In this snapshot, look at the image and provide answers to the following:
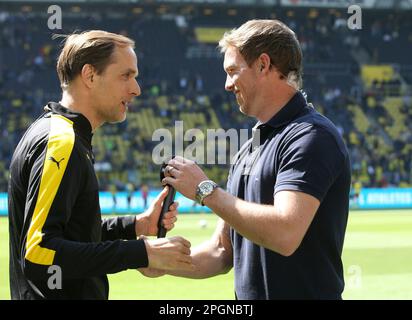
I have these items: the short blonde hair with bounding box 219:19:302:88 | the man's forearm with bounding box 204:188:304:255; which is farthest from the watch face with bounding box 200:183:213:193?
the short blonde hair with bounding box 219:19:302:88

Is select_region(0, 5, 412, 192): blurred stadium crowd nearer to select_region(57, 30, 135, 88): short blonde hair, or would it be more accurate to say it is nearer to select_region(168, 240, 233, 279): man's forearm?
select_region(168, 240, 233, 279): man's forearm

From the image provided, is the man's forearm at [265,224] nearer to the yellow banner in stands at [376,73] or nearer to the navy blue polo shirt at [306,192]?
the navy blue polo shirt at [306,192]

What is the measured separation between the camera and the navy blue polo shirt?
371 cm

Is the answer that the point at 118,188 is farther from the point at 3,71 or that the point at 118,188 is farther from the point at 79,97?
the point at 79,97

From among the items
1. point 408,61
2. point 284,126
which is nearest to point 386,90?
point 408,61

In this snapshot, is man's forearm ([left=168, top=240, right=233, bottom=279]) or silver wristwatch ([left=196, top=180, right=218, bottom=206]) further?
man's forearm ([left=168, top=240, right=233, bottom=279])

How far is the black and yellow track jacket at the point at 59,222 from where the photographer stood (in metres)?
3.49

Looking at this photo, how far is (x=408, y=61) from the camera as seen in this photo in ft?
155

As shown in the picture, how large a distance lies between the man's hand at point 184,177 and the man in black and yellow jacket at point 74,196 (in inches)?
10.0

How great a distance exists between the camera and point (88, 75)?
395 centimetres

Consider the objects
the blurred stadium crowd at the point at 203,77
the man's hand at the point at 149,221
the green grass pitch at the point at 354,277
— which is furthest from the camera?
the blurred stadium crowd at the point at 203,77

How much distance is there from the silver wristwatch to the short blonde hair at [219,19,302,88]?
76 centimetres

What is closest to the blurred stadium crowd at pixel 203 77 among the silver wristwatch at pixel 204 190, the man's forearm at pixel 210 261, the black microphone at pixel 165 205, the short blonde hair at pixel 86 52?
the man's forearm at pixel 210 261

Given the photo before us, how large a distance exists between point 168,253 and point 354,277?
971cm
